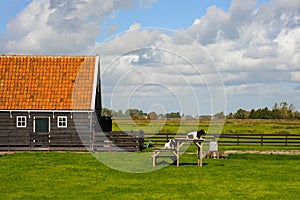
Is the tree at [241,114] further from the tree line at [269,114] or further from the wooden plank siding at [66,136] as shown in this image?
the wooden plank siding at [66,136]

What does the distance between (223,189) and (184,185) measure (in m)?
1.38

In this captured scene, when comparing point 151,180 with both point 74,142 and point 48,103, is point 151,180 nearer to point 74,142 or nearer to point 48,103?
point 74,142

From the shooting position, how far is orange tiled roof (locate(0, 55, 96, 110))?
37562 mm

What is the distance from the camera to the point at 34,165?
24.9 m

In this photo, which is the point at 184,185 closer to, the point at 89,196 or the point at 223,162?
the point at 89,196

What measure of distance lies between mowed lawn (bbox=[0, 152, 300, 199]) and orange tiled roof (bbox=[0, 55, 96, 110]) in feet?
34.9

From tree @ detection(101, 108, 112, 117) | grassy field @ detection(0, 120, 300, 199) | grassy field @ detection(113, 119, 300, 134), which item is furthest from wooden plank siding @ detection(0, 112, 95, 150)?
tree @ detection(101, 108, 112, 117)

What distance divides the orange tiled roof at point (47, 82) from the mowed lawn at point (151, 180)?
10.6 metres

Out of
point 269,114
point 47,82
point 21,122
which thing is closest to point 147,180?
point 21,122

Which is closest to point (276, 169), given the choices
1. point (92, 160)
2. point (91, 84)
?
point (92, 160)

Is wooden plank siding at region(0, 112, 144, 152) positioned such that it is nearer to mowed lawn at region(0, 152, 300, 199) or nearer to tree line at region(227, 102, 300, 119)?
mowed lawn at region(0, 152, 300, 199)

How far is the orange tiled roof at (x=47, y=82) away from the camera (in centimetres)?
3756

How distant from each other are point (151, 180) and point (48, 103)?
19.3m

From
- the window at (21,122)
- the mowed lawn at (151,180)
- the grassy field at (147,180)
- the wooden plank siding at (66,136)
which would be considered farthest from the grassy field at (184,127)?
the mowed lawn at (151,180)
